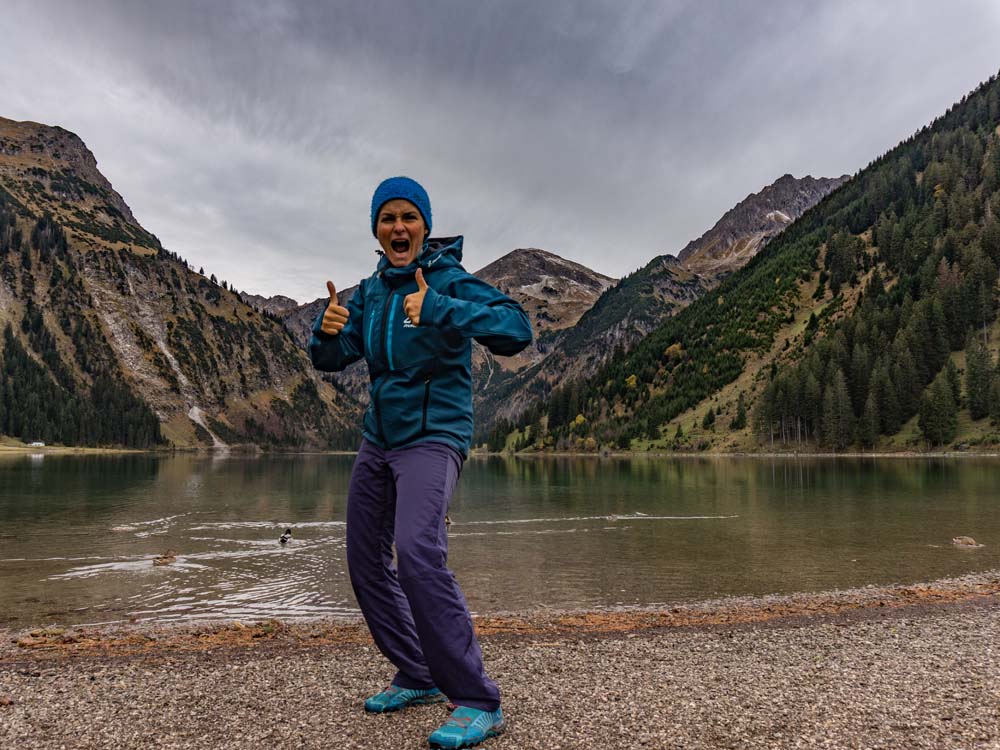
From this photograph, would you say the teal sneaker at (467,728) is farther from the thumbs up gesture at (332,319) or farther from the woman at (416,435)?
the thumbs up gesture at (332,319)

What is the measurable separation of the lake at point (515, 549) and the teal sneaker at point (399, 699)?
359 inches

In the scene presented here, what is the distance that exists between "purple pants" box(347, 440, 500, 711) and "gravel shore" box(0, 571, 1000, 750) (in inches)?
17.3

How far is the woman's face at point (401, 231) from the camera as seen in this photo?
552 cm

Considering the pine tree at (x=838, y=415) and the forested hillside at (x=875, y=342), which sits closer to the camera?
the forested hillside at (x=875, y=342)

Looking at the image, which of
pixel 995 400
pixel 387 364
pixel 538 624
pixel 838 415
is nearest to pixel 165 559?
pixel 538 624

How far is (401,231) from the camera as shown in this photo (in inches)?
216

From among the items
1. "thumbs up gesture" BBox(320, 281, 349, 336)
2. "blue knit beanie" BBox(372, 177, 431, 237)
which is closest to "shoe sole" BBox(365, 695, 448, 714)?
"thumbs up gesture" BBox(320, 281, 349, 336)

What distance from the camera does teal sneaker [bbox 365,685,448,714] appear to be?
17.6ft

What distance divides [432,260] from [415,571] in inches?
103

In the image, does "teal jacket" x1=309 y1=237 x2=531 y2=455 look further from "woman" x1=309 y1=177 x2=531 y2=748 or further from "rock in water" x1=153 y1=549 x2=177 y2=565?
"rock in water" x1=153 y1=549 x2=177 y2=565

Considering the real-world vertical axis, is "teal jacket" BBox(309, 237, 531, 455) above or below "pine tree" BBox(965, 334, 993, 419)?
below

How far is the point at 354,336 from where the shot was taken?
19.4 ft

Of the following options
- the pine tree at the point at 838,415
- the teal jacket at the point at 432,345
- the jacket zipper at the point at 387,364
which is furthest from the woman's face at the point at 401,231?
the pine tree at the point at 838,415

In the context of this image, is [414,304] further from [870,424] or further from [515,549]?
[870,424]
